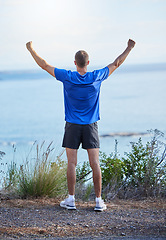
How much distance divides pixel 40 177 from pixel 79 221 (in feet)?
3.91

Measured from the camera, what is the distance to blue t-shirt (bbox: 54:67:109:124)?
5316mm

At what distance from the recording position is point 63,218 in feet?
16.8

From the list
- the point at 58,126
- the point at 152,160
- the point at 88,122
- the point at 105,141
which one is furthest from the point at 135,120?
the point at 88,122

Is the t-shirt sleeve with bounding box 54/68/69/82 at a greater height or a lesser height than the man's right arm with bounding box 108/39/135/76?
lesser

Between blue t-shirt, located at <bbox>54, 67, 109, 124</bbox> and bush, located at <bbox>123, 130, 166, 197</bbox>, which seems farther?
bush, located at <bbox>123, 130, 166, 197</bbox>

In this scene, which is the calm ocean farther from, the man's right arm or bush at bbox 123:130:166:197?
the man's right arm

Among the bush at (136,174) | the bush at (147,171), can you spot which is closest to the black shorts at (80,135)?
the bush at (136,174)

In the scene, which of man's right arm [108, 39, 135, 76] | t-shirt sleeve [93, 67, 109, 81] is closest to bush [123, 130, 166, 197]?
man's right arm [108, 39, 135, 76]

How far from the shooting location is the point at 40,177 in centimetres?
601

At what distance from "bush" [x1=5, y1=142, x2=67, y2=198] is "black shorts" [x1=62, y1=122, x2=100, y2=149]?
2.69ft

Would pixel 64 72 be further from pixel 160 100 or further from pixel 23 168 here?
pixel 160 100

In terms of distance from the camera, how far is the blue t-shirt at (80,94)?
17.4 ft

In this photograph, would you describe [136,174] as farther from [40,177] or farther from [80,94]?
[80,94]

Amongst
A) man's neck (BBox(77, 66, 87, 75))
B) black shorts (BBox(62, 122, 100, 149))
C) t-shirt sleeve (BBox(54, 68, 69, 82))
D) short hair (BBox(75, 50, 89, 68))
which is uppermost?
short hair (BBox(75, 50, 89, 68))
